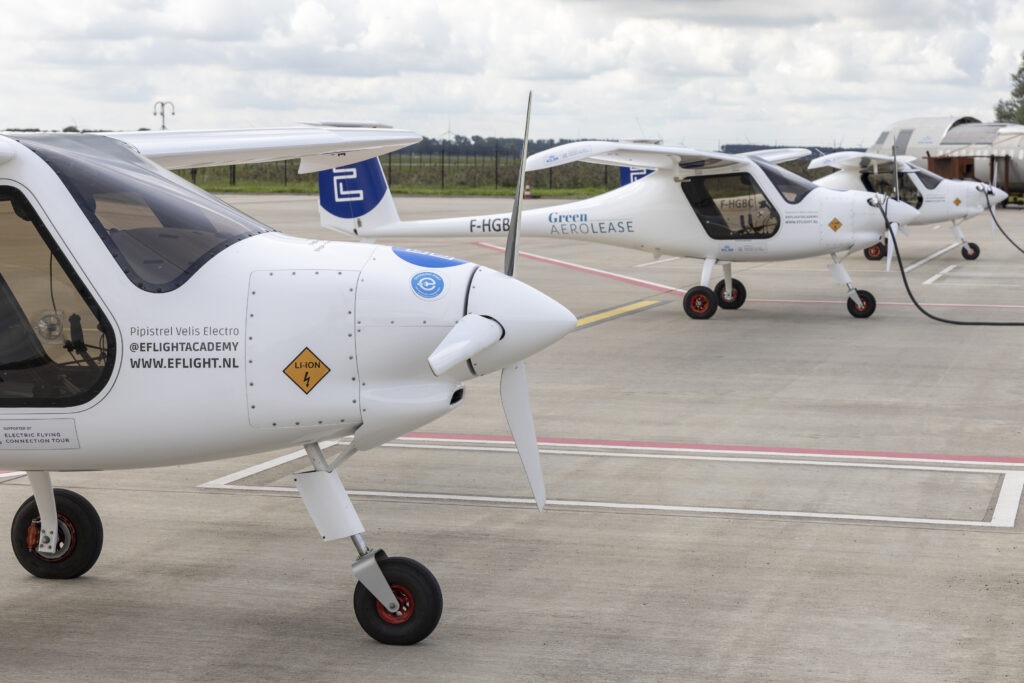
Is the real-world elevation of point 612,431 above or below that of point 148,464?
below

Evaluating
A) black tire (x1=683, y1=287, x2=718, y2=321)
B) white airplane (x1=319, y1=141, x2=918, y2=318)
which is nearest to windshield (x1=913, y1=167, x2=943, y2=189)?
white airplane (x1=319, y1=141, x2=918, y2=318)

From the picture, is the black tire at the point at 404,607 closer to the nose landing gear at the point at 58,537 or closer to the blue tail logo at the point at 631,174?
the nose landing gear at the point at 58,537

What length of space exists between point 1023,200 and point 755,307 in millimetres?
30578

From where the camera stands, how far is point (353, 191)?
16.3 m

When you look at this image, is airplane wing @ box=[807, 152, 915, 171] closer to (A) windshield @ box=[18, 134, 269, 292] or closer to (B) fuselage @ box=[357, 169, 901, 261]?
(B) fuselage @ box=[357, 169, 901, 261]

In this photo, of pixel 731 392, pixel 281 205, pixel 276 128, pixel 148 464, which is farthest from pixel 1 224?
pixel 281 205

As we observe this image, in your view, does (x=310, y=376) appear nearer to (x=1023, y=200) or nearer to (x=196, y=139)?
(x=196, y=139)

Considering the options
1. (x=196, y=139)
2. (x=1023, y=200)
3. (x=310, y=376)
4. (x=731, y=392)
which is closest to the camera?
(x=310, y=376)

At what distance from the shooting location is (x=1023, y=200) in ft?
146

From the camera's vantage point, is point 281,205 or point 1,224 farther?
point 281,205

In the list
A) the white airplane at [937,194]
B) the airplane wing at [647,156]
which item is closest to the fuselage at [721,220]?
the airplane wing at [647,156]

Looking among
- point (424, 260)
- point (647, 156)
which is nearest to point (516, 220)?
point (424, 260)

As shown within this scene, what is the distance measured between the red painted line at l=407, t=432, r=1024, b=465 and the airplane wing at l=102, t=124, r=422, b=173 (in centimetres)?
274

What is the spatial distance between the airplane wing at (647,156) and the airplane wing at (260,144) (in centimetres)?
711
